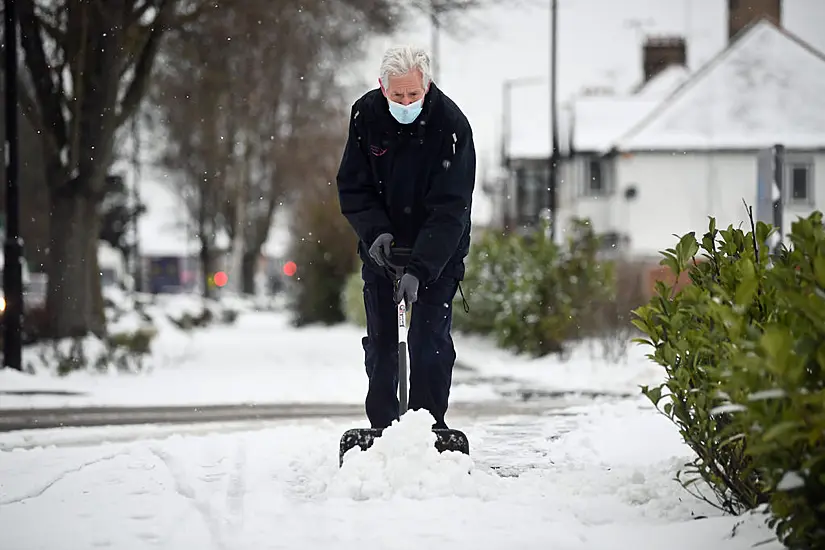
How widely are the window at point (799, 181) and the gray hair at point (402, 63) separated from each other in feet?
111

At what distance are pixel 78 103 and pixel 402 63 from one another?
11.6 meters

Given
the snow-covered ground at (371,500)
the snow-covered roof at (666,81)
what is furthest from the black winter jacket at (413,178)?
the snow-covered roof at (666,81)

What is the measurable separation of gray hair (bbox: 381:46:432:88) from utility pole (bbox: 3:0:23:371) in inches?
354

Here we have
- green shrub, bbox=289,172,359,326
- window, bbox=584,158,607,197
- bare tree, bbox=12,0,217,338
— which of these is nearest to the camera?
bare tree, bbox=12,0,217,338

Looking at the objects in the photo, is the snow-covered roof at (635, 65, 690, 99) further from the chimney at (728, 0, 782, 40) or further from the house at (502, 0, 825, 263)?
the house at (502, 0, 825, 263)

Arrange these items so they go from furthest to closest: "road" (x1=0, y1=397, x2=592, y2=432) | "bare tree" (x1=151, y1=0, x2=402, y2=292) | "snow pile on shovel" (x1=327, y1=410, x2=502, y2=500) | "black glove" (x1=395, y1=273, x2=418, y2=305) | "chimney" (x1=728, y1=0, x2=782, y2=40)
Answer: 1. "chimney" (x1=728, y1=0, x2=782, y2=40)
2. "bare tree" (x1=151, y1=0, x2=402, y2=292)
3. "road" (x1=0, y1=397, x2=592, y2=432)
4. "black glove" (x1=395, y1=273, x2=418, y2=305)
5. "snow pile on shovel" (x1=327, y1=410, x2=502, y2=500)

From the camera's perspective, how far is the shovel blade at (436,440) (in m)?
4.88

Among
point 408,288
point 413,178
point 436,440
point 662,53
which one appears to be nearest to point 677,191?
point 662,53

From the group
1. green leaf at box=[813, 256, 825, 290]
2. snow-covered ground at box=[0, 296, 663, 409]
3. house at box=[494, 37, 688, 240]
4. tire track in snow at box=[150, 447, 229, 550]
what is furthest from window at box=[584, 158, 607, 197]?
green leaf at box=[813, 256, 825, 290]

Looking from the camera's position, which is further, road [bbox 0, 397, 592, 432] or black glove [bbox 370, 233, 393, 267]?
road [bbox 0, 397, 592, 432]

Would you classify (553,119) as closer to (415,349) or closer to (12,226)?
(12,226)

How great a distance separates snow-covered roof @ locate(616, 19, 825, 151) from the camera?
36.9 m

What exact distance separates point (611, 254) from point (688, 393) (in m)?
34.0

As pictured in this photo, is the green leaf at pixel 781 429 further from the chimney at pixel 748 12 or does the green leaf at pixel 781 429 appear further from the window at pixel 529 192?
the window at pixel 529 192
